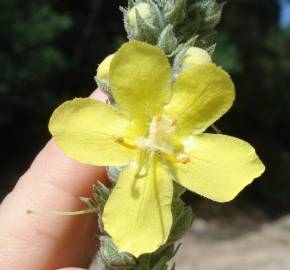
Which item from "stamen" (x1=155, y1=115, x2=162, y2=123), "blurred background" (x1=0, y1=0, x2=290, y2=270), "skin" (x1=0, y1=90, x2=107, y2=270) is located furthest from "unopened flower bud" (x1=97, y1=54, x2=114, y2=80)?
"blurred background" (x1=0, y1=0, x2=290, y2=270)

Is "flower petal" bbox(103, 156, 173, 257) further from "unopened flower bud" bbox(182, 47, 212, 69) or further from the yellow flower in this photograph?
"unopened flower bud" bbox(182, 47, 212, 69)

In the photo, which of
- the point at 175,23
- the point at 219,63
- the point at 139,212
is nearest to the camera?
the point at 139,212

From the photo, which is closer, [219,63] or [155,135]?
[155,135]

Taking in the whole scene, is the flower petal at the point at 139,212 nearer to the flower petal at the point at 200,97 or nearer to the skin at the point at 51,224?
the flower petal at the point at 200,97

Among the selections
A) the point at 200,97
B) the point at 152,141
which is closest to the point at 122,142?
the point at 152,141

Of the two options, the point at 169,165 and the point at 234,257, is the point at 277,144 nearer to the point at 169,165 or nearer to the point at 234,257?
the point at 234,257

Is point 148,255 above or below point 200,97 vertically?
below

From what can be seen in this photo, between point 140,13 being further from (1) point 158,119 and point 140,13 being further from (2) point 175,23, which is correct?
(1) point 158,119
